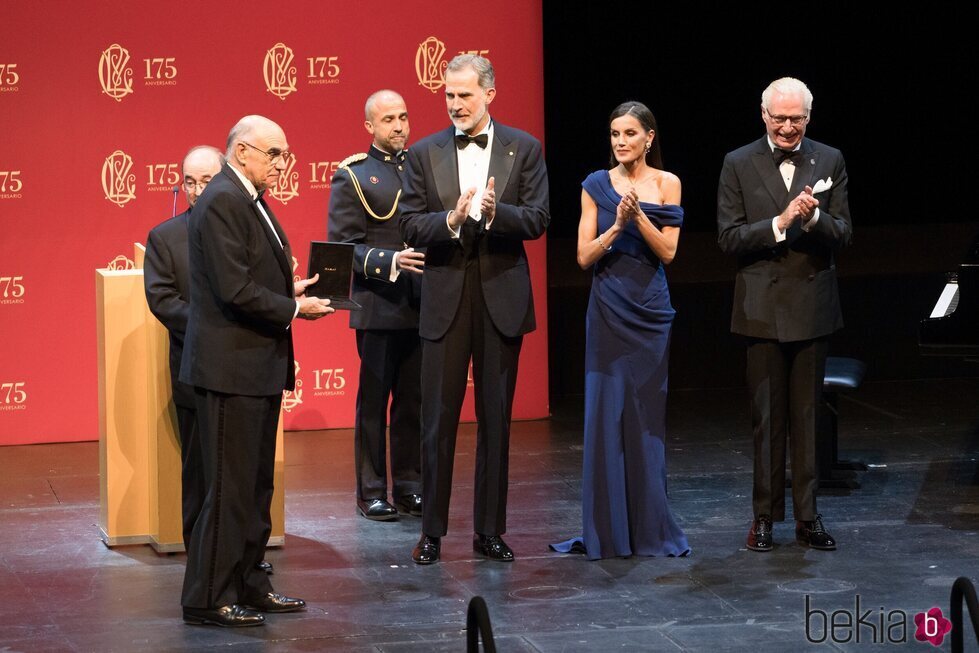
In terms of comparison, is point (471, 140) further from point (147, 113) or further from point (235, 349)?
point (147, 113)

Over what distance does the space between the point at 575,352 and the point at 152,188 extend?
2.66 m

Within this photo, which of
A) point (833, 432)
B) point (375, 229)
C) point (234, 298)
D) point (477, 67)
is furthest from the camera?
point (833, 432)

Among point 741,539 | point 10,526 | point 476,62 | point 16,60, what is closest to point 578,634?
point 741,539

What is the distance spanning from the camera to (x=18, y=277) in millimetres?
7719

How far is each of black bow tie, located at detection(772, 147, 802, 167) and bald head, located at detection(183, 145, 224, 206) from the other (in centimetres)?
206

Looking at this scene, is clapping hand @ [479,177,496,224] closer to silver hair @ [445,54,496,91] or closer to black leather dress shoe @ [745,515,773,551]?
silver hair @ [445,54,496,91]

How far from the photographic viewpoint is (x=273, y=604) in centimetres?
506

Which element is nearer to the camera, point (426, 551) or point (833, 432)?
point (426, 551)

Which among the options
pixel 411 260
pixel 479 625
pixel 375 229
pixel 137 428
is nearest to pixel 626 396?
pixel 411 260

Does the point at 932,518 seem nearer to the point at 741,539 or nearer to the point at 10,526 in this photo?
the point at 741,539

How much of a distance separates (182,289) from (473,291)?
1.06 metres

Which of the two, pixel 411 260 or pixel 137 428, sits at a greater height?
pixel 411 260

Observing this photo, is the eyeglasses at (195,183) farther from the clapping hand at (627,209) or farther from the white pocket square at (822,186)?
the white pocket square at (822,186)

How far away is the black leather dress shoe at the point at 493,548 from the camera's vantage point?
18.5ft
